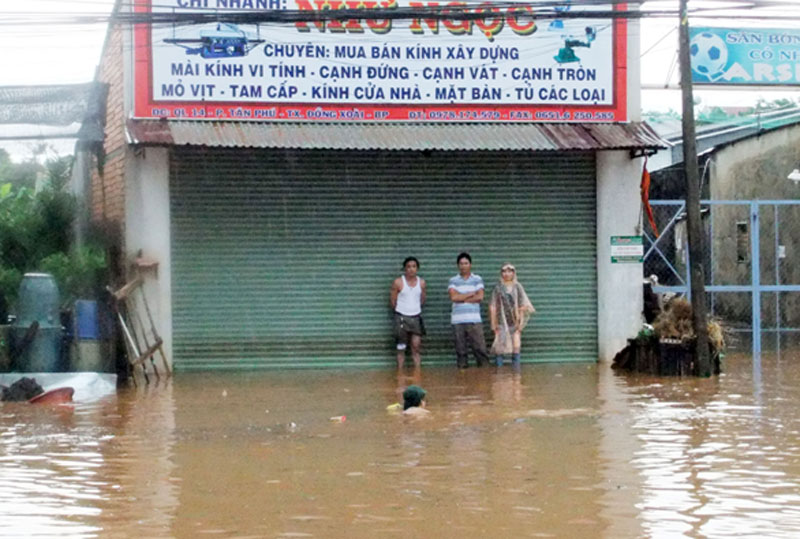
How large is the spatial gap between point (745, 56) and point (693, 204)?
4.03 m

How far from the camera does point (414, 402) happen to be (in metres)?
12.1

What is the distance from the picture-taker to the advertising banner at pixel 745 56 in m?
18.3

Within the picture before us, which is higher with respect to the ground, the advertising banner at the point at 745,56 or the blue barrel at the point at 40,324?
the advertising banner at the point at 745,56

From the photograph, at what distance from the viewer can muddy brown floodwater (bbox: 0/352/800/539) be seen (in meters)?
7.20

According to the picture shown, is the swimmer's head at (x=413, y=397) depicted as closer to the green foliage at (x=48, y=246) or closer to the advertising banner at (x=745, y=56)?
the green foliage at (x=48, y=246)

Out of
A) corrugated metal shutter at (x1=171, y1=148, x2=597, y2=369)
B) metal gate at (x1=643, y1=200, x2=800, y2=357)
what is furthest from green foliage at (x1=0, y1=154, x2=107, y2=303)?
metal gate at (x1=643, y1=200, x2=800, y2=357)

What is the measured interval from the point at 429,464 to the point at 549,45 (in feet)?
31.7

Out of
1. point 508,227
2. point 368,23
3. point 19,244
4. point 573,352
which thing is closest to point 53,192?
point 19,244

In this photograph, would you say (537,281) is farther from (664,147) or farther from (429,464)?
(429,464)

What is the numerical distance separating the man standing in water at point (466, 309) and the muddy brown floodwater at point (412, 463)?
85.7 inches

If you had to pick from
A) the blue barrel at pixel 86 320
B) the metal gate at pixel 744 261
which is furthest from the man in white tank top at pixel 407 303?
the metal gate at pixel 744 261

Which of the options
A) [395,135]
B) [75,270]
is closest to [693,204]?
[395,135]

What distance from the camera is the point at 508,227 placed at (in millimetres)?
17922

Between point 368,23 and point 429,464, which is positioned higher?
point 368,23
